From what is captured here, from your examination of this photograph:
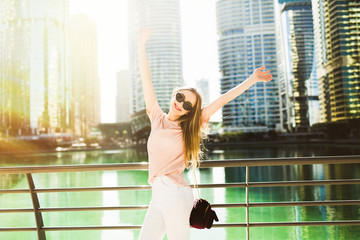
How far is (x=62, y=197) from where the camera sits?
20453mm

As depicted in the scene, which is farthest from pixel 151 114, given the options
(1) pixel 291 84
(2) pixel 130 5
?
(2) pixel 130 5

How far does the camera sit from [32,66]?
8169 cm

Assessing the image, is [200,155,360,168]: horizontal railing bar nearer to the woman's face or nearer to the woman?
the woman

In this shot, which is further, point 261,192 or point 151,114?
point 261,192

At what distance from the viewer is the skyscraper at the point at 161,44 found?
8450 centimetres

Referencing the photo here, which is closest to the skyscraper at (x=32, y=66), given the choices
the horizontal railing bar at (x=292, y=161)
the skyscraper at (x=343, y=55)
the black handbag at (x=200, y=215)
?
the skyscraper at (x=343, y=55)

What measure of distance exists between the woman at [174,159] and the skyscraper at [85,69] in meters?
116

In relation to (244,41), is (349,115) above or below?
below

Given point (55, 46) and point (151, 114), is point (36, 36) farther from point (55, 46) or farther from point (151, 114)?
point (151, 114)

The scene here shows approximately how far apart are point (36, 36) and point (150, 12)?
3297cm

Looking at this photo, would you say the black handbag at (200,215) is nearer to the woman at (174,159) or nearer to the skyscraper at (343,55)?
the woman at (174,159)

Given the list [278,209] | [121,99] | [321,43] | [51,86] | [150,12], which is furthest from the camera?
[121,99]

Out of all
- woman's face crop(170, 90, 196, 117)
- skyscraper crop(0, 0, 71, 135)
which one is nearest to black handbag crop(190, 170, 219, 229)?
woman's face crop(170, 90, 196, 117)

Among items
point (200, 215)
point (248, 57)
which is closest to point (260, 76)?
point (200, 215)
